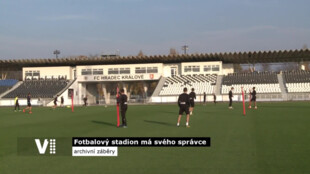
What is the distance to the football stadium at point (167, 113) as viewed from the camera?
27.7 feet

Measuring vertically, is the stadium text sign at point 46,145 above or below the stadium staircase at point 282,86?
below

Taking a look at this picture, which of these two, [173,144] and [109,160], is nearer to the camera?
[109,160]

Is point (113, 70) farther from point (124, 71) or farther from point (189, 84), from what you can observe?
point (189, 84)

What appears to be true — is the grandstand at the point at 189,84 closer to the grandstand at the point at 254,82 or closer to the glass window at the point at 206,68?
the glass window at the point at 206,68

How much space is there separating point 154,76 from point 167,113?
37.2 metres

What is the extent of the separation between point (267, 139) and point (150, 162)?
5037mm

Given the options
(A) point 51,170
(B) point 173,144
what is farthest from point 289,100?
(A) point 51,170

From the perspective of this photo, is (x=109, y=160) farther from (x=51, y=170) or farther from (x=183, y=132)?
(x=183, y=132)

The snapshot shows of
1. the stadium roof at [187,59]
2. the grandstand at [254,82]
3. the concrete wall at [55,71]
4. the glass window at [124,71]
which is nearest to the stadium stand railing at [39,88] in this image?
the concrete wall at [55,71]

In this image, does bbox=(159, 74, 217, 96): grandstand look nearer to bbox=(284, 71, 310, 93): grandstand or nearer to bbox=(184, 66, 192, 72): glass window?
bbox=(184, 66, 192, 72): glass window

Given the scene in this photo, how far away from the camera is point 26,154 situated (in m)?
9.66
